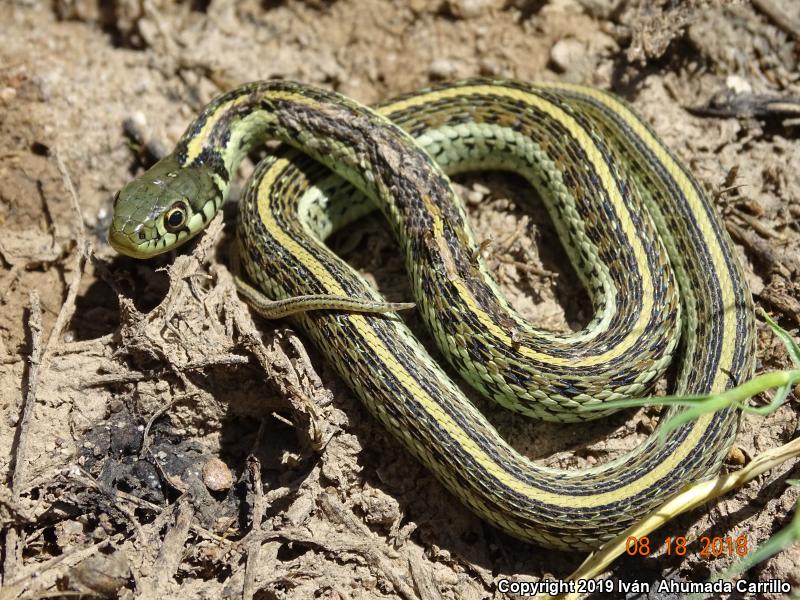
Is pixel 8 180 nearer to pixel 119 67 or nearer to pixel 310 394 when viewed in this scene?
pixel 119 67

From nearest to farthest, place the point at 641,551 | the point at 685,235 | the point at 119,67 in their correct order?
the point at 641,551 < the point at 685,235 < the point at 119,67

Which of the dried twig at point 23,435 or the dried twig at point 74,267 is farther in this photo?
the dried twig at point 74,267

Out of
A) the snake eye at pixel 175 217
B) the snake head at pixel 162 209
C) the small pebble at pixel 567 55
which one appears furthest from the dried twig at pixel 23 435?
the small pebble at pixel 567 55

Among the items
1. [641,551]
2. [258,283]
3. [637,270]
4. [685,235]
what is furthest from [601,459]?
[258,283]

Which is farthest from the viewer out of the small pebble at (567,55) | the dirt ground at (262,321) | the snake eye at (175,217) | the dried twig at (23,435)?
the small pebble at (567,55)

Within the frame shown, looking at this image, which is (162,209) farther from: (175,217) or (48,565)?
(48,565)

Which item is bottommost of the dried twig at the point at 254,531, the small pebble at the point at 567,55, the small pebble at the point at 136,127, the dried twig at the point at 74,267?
the dried twig at the point at 254,531

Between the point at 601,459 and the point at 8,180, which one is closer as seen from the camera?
the point at 601,459

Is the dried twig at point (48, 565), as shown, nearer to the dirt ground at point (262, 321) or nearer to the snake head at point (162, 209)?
the dirt ground at point (262, 321)
